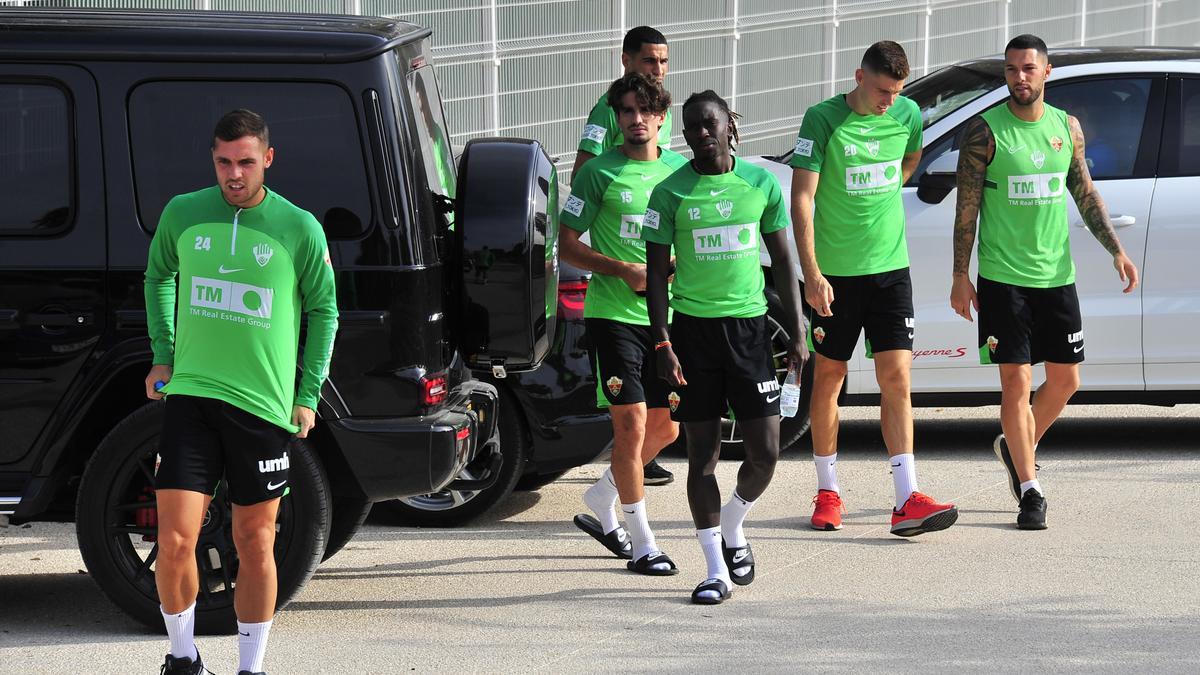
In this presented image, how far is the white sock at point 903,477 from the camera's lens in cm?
705

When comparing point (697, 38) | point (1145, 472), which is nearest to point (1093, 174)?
point (1145, 472)

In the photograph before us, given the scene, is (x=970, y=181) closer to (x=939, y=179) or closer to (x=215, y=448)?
(x=939, y=179)

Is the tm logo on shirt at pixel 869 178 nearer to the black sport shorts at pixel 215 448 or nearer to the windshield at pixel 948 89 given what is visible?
the windshield at pixel 948 89

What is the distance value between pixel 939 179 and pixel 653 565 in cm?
252

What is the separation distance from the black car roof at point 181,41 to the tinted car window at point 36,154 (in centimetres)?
13

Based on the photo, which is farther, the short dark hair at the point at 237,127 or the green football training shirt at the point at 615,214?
the green football training shirt at the point at 615,214

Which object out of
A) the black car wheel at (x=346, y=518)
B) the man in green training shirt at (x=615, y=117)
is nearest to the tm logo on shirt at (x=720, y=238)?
the man in green training shirt at (x=615, y=117)

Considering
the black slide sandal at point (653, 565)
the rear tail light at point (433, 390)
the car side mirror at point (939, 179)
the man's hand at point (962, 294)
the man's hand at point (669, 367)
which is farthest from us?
the car side mirror at point (939, 179)

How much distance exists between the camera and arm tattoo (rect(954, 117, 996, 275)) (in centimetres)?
723

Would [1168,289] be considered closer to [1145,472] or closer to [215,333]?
[1145,472]

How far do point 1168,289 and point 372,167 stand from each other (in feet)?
14.1

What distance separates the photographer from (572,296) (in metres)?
7.25

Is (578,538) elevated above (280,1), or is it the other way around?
(280,1)

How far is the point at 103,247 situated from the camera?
559cm
